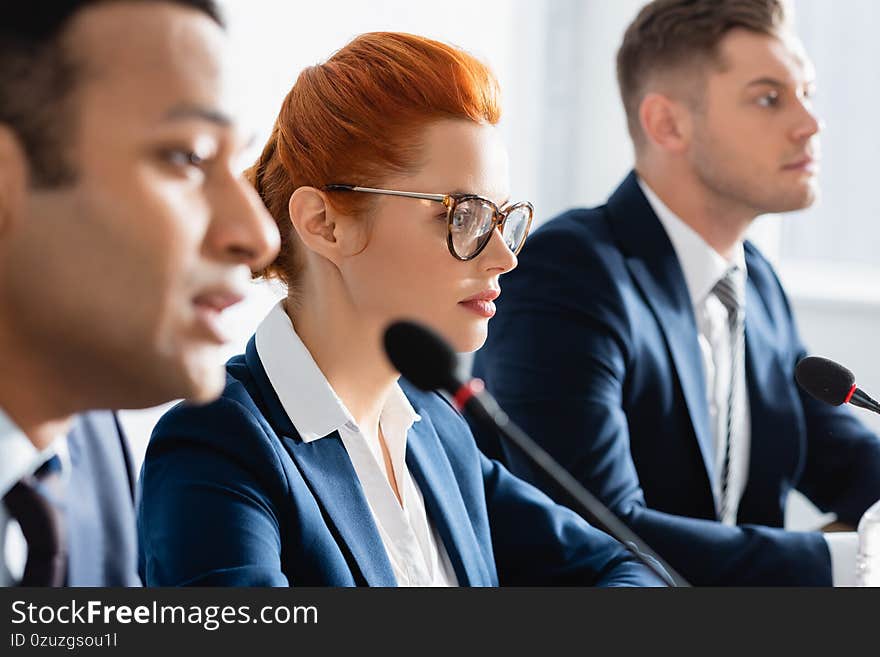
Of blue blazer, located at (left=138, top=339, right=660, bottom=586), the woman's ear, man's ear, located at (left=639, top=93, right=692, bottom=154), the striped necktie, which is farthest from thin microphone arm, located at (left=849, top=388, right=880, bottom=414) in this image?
man's ear, located at (left=639, top=93, right=692, bottom=154)

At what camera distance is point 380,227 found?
1.34 metres

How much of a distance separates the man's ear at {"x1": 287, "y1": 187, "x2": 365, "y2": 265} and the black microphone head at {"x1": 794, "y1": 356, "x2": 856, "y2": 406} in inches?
21.2

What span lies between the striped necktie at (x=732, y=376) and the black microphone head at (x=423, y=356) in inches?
51.3

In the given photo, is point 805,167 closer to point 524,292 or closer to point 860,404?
point 524,292

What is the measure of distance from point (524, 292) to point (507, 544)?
23.3 inches

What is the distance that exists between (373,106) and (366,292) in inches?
8.5

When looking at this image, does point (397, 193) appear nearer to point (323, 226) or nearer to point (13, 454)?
point (323, 226)

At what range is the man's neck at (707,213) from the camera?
7.48ft

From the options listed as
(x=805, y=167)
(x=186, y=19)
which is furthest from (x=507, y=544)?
(x=805, y=167)

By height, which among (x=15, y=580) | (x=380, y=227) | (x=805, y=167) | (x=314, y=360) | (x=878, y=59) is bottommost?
(x=15, y=580)

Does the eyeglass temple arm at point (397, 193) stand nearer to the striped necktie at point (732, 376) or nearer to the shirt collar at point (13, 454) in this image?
the shirt collar at point (13, 454)

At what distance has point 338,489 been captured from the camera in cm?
129

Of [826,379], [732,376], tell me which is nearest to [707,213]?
[732,376]

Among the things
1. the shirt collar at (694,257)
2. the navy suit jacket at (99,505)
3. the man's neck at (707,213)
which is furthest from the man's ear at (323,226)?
the man's neck at (707,213)
